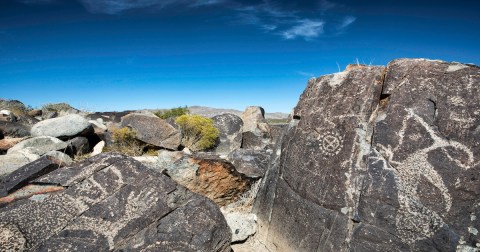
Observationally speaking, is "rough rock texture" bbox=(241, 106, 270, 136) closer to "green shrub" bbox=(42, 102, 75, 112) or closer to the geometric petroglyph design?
the geometric petroglyph design

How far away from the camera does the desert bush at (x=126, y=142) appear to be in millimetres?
9719

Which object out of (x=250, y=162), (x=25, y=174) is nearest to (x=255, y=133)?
(x=250, y=162)

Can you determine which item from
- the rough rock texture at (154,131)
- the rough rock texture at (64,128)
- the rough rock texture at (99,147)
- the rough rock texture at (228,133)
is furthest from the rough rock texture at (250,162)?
the rough rock texture at (64,128)

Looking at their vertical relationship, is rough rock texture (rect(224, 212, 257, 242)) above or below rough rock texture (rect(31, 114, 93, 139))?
below

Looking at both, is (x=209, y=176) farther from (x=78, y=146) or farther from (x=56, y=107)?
(x=56, y=107)

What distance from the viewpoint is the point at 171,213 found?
3.12 meters

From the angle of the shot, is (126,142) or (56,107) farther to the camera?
(56,107)

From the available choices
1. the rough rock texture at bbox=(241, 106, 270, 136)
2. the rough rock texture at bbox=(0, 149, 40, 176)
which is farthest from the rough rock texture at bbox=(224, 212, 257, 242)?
the rough rock texture at bbox=(241, 106, 270, 136)

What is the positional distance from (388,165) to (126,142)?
27.6ft

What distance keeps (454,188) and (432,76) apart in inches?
41.7

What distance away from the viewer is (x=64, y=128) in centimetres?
921

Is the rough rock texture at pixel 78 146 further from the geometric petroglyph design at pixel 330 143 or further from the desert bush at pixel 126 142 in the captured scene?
the geometric petroglyph design at pixel 330 143

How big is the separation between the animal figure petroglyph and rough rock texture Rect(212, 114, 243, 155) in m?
8.49

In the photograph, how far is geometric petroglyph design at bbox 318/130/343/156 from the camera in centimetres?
342
